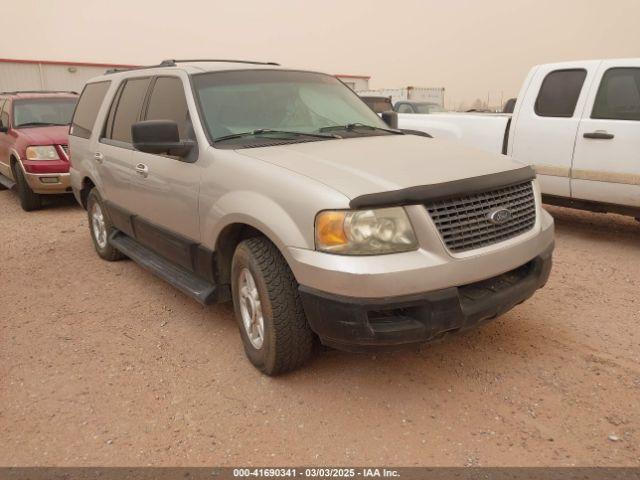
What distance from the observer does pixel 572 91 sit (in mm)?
5793

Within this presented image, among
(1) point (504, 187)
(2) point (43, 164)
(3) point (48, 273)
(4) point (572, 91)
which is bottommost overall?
(3) point (48, 273)

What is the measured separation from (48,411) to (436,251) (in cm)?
223

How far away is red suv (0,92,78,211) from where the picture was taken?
308 inches

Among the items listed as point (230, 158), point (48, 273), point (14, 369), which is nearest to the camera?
point (230, 158)

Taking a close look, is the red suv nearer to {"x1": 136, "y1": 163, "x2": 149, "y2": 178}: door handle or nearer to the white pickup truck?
{"x1": 136, "y1": 163, "x2": 149, "y2": 178}: door handle

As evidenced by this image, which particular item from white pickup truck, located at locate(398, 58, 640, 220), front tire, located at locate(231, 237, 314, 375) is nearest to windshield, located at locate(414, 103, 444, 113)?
white pickup truck, located at locate(398, 58, 640, 220)

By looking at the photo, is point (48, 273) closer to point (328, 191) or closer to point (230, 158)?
point (230, 158)

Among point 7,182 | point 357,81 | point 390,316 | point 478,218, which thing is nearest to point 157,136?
point 390,316

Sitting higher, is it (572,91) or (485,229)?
(572,91)

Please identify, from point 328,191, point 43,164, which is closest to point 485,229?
point 328,191

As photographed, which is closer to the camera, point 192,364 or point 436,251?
point 436,251

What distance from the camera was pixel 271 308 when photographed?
9.20 feet

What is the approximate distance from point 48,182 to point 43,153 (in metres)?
0.45

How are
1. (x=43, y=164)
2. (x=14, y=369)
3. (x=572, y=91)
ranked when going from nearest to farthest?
(x=14, y=369), (x=572, y=91), (x=43, y=164)
